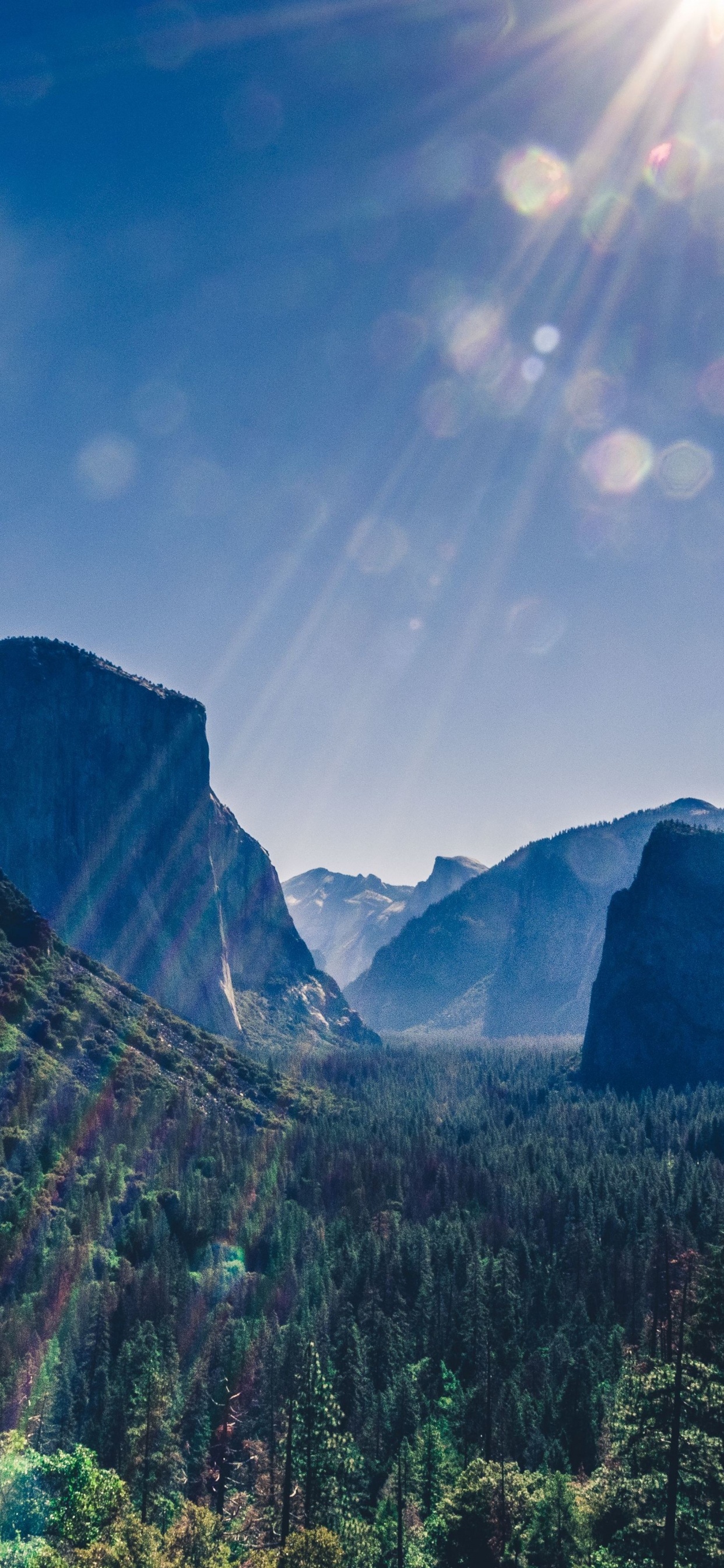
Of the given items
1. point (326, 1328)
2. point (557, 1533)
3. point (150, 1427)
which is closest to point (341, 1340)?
point (326, 1328)

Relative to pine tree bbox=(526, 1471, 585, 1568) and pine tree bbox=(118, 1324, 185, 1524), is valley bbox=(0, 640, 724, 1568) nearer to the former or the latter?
pine tree bbox=(526, 1471, 585, 1568)

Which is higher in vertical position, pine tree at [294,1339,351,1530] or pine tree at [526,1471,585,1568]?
pine tree at [526,1471,585,1568]

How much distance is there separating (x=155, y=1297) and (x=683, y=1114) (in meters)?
135

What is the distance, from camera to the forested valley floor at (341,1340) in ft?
136

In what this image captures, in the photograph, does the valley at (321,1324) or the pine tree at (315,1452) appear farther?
the pine tree at (315,1452)

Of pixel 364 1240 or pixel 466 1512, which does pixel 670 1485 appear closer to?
pixel 466 1512

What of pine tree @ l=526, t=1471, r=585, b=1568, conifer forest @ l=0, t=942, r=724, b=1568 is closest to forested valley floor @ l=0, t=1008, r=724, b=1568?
pine tree @ l=526, t=1471, r=585, b=1568

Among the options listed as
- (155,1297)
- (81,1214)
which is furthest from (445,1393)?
(81,1214)

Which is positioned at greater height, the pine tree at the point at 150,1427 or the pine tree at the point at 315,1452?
the pine tree at the point at 315,1452

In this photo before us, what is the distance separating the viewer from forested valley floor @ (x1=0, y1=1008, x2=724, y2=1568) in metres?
41.3

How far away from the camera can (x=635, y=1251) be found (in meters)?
96.8

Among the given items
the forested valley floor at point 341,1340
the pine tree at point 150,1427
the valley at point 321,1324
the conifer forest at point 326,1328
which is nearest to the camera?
the forested valley floor at point 341,1340

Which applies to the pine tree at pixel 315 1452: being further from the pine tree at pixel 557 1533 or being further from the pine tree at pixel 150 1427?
the pine tree at pixel 557 1533

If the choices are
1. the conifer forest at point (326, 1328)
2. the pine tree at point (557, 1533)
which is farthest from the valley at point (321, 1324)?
the conifer forest at point (326, 1328)
